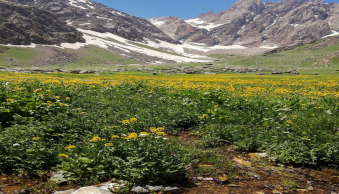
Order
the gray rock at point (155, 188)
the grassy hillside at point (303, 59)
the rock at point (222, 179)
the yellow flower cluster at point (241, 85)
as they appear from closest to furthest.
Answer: the gray rock at point (155, 188)
the rock at point (222, 179)
the yellow flower cluster at point (241, 85)
the grassy hillside at point (303, 59)

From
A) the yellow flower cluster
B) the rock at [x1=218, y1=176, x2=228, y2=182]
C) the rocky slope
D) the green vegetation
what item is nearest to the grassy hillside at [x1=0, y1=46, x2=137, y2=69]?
the rocky slope


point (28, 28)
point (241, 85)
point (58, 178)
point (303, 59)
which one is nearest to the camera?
point (58, 178)

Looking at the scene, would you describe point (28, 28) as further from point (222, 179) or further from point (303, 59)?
point (222, 179)

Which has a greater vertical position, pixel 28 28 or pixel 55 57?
pixel 28 28

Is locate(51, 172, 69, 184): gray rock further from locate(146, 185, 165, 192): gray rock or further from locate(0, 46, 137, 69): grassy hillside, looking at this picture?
locate(0, 46, 137, 69): grassy hillside

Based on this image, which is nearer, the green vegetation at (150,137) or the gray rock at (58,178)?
the gray rock at (58,178)

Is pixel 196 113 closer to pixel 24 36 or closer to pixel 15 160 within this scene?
pixel 15 160

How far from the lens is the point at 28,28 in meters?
170

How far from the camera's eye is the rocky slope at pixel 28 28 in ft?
497

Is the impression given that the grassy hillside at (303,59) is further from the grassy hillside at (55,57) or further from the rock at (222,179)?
the rock at (222,179)

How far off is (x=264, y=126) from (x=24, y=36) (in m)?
181

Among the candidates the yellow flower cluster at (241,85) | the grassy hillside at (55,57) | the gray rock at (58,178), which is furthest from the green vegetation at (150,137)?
Answer: the grassy hillside at (55,57)

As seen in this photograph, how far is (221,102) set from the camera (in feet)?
42.8

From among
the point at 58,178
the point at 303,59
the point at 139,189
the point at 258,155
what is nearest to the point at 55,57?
the point at 303,59
